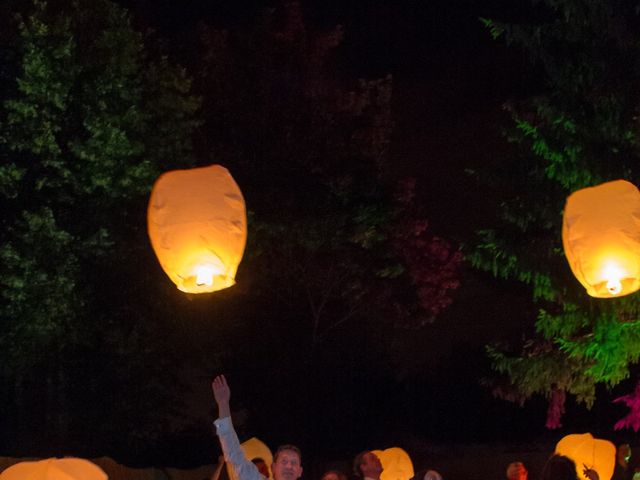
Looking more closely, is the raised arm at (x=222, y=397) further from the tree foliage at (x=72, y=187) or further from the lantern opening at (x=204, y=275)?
the tree foliage at (x=72, y=187)

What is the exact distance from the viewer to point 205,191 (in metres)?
7.71

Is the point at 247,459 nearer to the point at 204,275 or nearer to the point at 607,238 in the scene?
the point at 204,275

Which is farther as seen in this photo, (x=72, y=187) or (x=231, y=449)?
(x=72, y=187)

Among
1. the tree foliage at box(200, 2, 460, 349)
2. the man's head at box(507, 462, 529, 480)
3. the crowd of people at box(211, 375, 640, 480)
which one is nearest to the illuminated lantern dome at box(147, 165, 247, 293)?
the crowd of people at box(211, 375, 640, 480)

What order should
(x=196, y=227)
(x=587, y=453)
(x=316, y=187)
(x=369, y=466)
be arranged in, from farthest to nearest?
1. (x=316, y=187)
2. (x=587, y=453)
3. (x=196, y=227)
4. (x=369, y=466)

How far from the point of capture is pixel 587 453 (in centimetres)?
1107

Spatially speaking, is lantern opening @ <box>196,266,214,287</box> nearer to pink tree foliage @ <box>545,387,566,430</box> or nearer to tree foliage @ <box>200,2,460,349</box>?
pink tree foliage @ <box>545,387,566,430</box>

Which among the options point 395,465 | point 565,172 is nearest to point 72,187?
point 395,465

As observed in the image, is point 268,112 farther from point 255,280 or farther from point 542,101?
point 542,101

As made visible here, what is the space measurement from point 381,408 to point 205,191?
17.1 metres

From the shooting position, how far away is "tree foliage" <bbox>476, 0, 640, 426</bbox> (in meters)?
15.1

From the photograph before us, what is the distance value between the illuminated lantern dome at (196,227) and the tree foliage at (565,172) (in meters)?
8.52

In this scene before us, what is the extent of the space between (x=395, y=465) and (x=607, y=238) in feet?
20.5

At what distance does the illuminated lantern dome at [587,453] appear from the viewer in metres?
11.0
